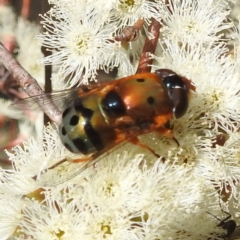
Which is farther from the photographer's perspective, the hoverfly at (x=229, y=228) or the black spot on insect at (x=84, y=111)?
the hoverfly at (x=229, y=228)

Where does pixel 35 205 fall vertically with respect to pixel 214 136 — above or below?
below

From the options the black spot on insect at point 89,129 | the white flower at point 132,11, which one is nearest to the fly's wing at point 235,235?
the black spot on insect at point 89,129

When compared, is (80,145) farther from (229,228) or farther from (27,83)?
(229,228)

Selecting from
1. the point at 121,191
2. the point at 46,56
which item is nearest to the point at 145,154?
the point at 121,191

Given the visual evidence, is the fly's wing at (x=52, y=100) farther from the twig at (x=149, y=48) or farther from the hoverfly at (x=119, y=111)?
the twig at (x=149, y=48)

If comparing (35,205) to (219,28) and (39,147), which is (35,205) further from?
(219,28)

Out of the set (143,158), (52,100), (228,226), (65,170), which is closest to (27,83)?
(52,100)
